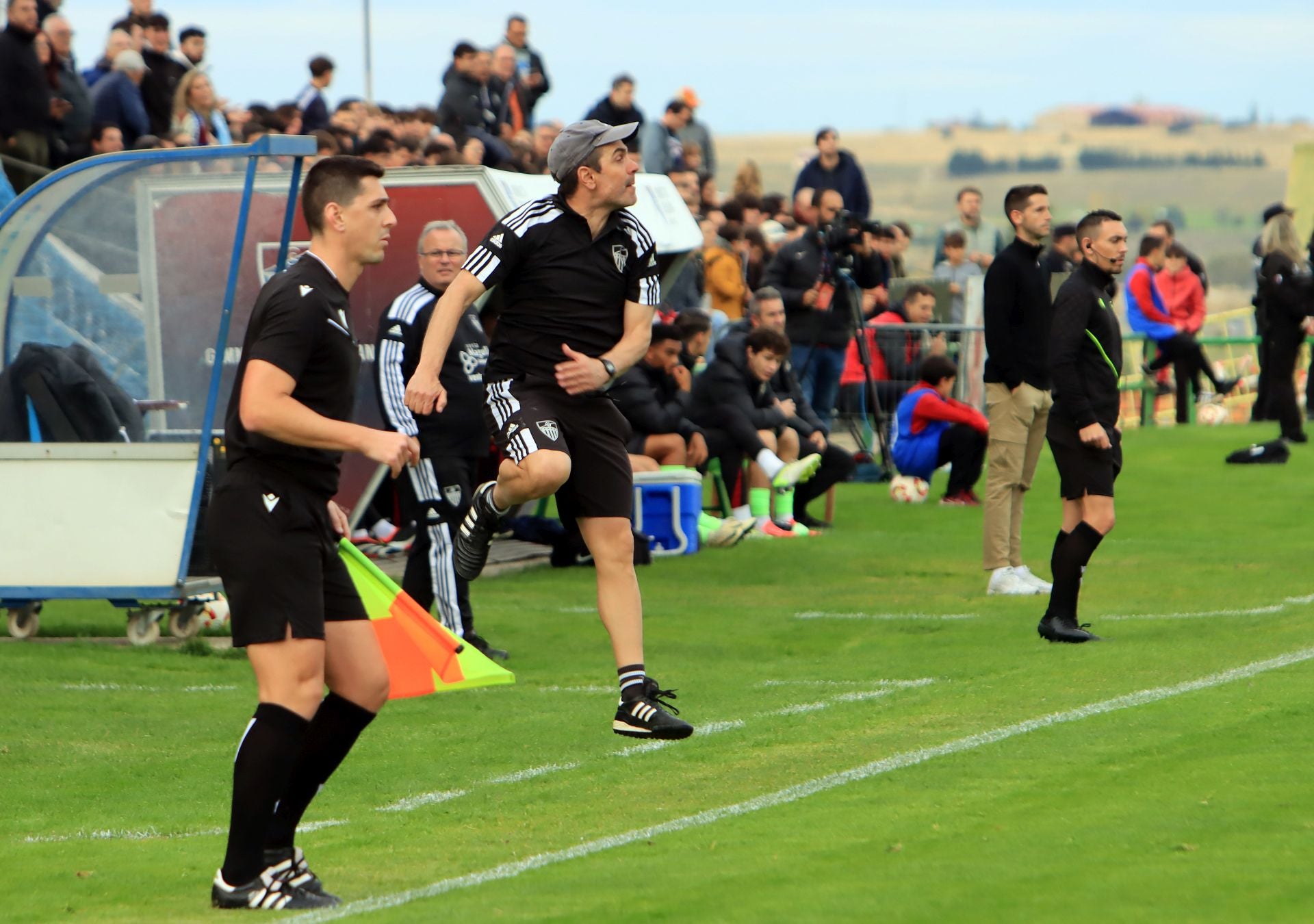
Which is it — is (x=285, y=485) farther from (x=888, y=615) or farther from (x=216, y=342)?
(x=888, y=615)

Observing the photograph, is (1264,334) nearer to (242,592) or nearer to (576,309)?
(576,309)

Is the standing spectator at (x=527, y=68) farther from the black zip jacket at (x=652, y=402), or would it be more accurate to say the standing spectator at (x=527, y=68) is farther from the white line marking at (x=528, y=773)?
the white line marking at (x=528, y=773)

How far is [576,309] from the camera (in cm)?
761

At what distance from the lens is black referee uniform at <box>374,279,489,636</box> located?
1027 centimetres

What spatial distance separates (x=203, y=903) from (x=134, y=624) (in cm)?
570

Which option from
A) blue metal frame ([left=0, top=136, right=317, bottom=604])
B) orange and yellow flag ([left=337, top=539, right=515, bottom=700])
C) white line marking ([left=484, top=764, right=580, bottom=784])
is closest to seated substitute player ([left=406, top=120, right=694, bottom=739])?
white line marking ([left=484, top=764, right=580, bottom=784])

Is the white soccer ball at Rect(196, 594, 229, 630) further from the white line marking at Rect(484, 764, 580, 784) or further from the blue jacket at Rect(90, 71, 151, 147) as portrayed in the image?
the blue jacket at Rect(90, 71, 151, 147)

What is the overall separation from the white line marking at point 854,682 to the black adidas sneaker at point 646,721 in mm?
2332

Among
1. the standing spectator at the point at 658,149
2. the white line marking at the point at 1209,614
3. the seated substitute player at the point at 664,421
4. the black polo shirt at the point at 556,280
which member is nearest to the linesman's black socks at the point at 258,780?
the black polo shirt at the point at 556,280

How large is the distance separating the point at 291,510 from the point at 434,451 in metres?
5.03

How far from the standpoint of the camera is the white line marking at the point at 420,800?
7070 mm

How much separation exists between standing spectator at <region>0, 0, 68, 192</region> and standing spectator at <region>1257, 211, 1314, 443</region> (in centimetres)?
1255

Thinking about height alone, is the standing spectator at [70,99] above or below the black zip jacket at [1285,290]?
above

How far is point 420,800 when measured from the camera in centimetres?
720
